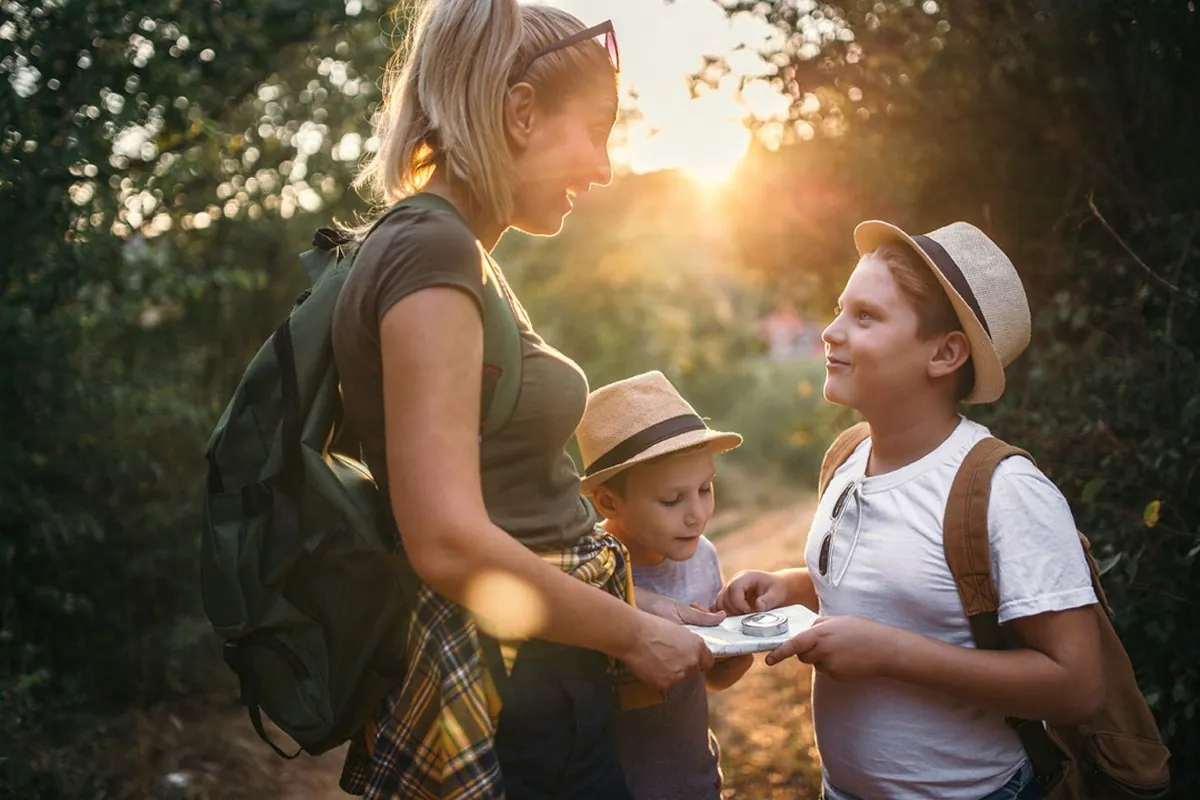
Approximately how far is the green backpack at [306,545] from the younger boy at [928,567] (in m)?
0.72

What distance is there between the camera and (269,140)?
5.13 metres

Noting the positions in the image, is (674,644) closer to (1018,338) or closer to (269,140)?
(1018,338)

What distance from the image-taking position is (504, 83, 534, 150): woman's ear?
1778mm

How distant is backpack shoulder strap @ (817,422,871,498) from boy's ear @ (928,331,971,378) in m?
0.29

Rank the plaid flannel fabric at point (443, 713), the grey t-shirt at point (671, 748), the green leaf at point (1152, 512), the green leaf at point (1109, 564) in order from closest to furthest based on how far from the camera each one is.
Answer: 1. the plaid flannel fabric at point (443, 713)
2. the grey t-shirt at point (671, 748)
3. the green leaf at point (1109, 564)
4. the green leaf at point (1152, 512)

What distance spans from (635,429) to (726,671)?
585 mm

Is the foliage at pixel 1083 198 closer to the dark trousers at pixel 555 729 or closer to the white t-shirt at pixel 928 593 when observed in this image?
the white t-shirt at pixel 928 593

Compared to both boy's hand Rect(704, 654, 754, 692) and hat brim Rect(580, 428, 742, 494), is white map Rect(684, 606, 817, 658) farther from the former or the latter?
hat brim Rect(580, 428, 742, 494)

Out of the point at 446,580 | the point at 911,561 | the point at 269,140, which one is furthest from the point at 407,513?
the point at 269,140

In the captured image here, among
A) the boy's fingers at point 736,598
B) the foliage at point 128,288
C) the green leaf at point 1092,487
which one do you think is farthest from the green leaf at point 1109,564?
the foliage at point 128,288

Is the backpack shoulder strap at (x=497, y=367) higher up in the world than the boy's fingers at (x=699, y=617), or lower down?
higher up

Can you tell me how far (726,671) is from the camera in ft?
7.61

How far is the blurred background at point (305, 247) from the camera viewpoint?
3072 mm

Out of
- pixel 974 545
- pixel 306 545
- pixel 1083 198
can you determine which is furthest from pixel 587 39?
pixel 1083 198
